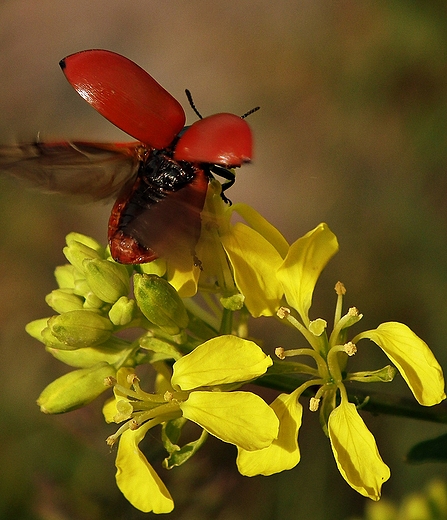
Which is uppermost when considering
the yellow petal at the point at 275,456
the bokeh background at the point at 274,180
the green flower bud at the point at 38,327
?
the green flower bud at the point at 38,327

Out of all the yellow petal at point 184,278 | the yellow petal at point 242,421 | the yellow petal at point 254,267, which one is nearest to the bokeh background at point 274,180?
the yellow petal at point 184,278

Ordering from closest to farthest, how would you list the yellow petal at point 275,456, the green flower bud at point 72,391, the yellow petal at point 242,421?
the yellow petal at point 242,421, the yellow petal at point 275,456, the green flower bud at point 72,391

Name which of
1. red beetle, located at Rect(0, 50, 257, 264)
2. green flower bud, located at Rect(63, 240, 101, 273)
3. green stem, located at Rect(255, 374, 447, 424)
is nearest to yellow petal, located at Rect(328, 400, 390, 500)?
green stem, located at Rect(255, 374, 447, 424)

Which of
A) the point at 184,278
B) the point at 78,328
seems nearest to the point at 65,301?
the point at 78,328

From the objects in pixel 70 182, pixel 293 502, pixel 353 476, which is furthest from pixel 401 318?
pixel 70 182

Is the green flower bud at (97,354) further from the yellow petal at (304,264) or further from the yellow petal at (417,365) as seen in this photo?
the yellow petal at (417,365)

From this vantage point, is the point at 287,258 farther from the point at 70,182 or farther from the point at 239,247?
the point at 70,182

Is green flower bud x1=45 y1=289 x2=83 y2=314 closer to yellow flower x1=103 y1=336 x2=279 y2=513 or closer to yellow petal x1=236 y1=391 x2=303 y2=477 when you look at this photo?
yellow flower x1=103 y1=336 x2=279 y2=513
